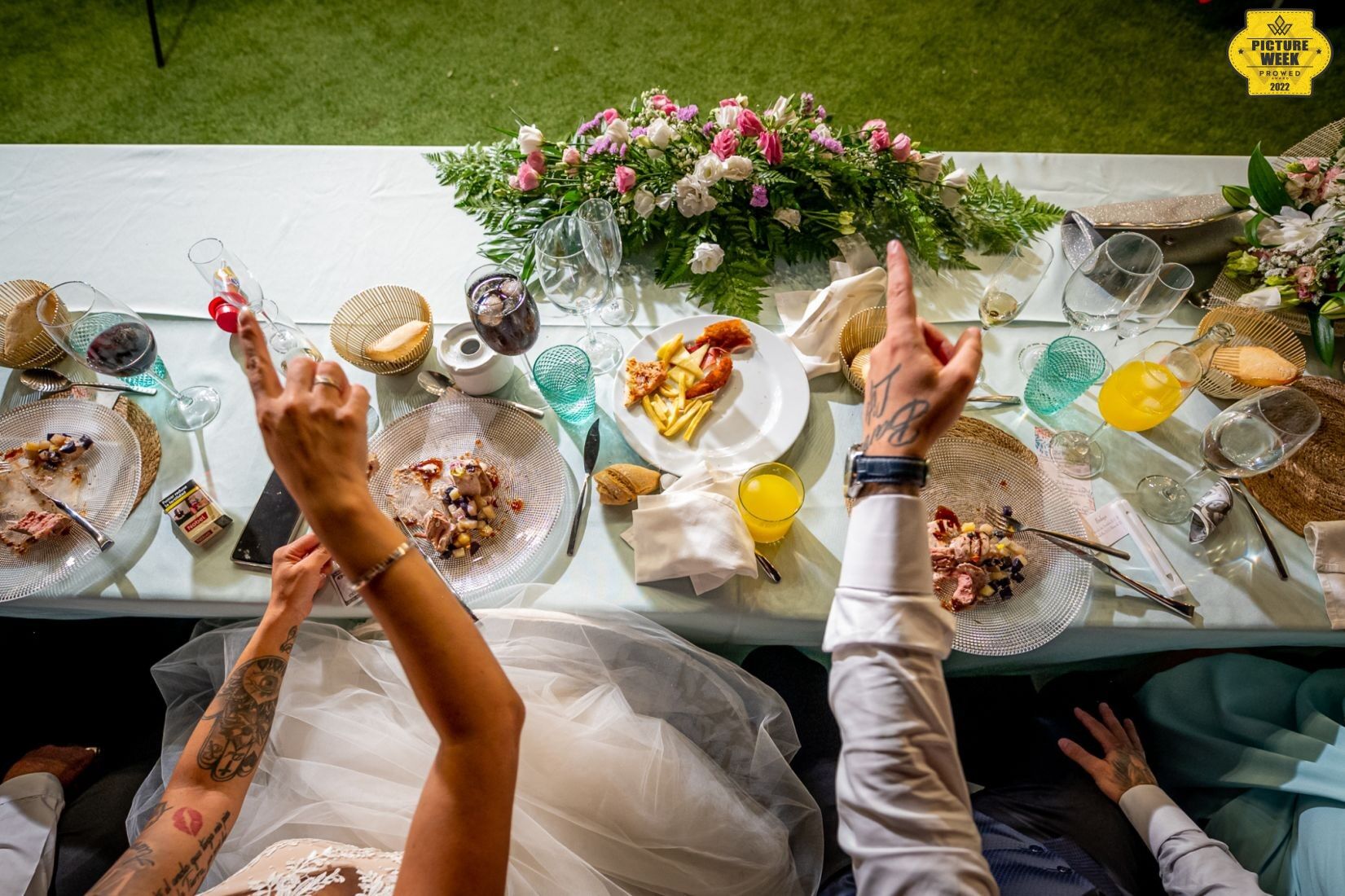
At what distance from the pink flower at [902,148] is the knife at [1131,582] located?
94 cm

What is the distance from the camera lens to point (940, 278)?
1.54m

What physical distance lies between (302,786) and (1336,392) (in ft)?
6.87

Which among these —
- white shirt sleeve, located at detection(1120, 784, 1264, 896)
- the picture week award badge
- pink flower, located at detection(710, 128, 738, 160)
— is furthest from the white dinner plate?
the picture week award badge

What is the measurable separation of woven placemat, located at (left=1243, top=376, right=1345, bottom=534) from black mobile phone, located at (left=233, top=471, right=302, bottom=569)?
5.88ft

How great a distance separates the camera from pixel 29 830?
3.98 feet

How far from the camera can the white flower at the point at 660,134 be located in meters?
1.46

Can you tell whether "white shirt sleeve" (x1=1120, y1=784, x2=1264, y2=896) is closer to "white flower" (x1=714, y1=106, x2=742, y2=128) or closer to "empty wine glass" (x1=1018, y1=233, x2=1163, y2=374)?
"empty wine glass" (x1=1018, y1=233, x2=1163, y2=374)

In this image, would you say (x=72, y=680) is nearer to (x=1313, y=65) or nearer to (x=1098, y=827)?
(x=1098, y=827)

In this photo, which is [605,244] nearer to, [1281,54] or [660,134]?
[660,134]

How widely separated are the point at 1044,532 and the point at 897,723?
576 mm

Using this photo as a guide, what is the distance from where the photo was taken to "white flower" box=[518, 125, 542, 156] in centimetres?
150

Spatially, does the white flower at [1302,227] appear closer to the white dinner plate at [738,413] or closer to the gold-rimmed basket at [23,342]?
the white dinner plate at [738,413]

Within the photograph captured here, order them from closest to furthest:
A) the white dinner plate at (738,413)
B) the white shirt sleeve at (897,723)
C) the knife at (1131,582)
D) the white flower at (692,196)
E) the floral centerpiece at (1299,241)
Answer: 1. the white shirt sleeve at (897,723)
2. the knife at (1131,582)
3. the white dinner plate at (738,413)
4. the floral centerpiece at (1299,241)
5. the white flower at (692,196)

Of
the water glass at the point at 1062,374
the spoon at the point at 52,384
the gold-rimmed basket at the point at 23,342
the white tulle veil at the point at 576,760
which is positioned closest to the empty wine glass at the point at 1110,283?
A: the water glass at the point at 1062,374
